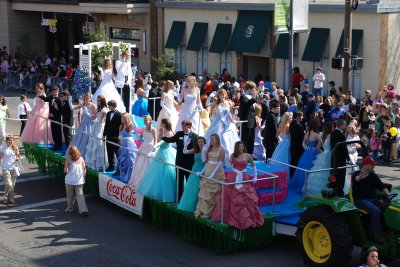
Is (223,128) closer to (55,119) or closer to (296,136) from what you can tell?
(296,136)

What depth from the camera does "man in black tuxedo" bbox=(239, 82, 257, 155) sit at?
1608 centimetres

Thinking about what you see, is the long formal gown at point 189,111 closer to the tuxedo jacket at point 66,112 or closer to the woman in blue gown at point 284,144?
the woman in blue gown at point 284,144

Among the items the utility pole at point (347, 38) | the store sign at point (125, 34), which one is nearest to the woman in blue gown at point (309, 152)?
the utility pole at point (347, 38)

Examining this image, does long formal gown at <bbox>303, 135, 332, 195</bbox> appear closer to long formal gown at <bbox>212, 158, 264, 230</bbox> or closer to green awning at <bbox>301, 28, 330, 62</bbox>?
long formal gown at <bbox>212, 158, 264, 230</bbox>

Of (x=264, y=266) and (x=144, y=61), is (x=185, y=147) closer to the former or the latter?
(x=264, y=266)

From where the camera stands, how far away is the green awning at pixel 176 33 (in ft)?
111

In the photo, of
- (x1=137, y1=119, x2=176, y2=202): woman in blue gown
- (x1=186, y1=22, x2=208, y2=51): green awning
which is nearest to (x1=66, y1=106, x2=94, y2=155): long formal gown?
(x1=137, y1=119, x2=176, y2=202): woman in blue gown

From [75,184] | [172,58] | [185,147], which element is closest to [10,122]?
[172,58]

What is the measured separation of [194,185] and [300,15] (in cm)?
1074

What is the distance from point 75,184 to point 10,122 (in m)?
12.2

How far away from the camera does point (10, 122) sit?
25.6 m

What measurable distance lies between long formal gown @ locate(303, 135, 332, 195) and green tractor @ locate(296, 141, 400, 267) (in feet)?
6.49

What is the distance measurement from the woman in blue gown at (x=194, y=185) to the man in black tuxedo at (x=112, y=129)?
3.18 m

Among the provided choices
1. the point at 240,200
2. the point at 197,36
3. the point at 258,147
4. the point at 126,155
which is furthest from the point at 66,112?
the point at 197,36
